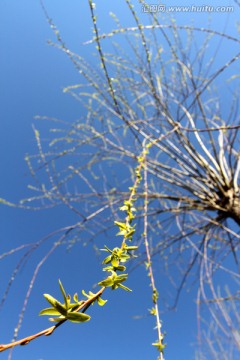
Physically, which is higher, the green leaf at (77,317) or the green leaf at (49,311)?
the green leaf at (49,311)

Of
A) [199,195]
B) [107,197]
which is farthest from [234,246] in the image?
[107,197]

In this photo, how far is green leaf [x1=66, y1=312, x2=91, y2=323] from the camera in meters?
0.39

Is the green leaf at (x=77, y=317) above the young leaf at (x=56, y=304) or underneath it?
underneath

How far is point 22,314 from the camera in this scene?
1.07 metres

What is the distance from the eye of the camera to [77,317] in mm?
400

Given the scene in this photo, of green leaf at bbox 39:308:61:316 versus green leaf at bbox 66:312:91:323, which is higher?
green leaf at bbox 39:308:61:316

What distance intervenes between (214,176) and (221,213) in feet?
0.94

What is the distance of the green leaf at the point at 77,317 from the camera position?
0.39 m

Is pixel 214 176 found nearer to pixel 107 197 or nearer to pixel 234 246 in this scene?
pixel 234 246

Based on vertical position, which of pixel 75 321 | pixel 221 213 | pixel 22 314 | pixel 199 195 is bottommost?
pixel 75 321

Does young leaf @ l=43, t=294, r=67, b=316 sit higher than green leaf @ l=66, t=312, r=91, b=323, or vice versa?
young leaf @ l=43, t=294, r=67, b=316

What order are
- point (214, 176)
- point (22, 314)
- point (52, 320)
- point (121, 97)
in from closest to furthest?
point (52, 320) → point (22, 314) → point (214, 176) → point (121, 97)

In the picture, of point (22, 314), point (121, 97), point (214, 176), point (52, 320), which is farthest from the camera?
point (121, 97)

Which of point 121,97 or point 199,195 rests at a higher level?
point 121,97
